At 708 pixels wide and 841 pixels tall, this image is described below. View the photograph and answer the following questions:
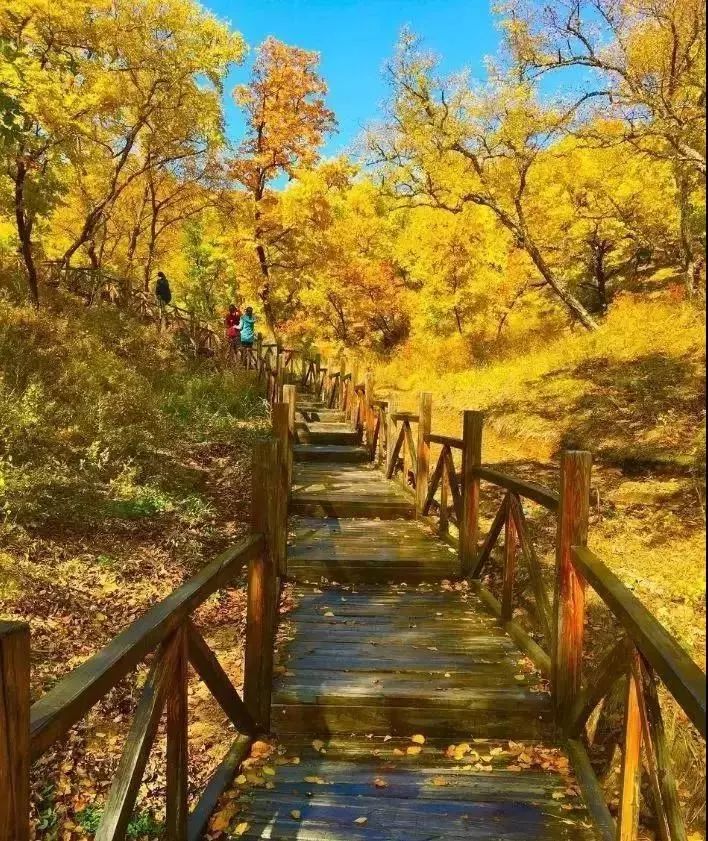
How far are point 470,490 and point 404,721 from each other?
111 inches

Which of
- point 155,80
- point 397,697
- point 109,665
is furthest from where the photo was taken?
point 155,80

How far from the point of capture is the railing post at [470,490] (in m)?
6.47

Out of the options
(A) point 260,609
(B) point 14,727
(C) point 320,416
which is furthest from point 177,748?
(C) point 320,416

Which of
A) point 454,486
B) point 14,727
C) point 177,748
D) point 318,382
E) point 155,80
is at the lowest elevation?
point 177,748

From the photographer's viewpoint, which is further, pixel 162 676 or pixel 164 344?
pixel 164 344

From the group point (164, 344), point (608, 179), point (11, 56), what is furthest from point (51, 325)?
point (608, 179)

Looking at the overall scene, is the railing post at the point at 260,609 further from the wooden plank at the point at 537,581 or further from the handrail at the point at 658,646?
the handrail at the point at 658,646

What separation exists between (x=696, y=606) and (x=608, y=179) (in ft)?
56.2

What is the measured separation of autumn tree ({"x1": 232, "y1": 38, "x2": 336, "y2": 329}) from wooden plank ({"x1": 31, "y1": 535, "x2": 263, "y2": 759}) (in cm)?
2240

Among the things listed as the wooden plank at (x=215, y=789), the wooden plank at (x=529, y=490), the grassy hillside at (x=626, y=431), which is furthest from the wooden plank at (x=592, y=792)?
the wooden plank at (x=215, y=789)

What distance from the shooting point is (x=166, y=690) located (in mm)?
2633

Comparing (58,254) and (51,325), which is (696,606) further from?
(58,254)

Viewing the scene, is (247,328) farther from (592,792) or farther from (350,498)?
(592,792)

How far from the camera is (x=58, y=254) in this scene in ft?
82.6
